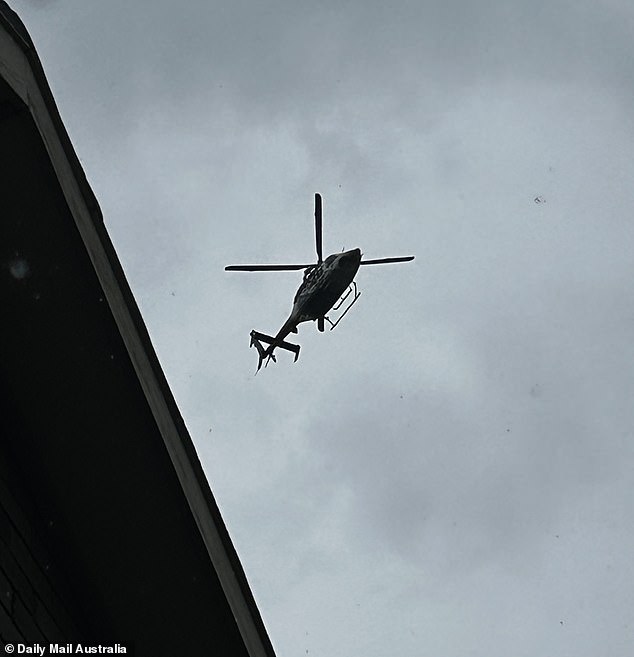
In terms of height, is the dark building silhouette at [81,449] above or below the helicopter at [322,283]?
below

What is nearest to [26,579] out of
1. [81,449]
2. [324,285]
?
[81,449]

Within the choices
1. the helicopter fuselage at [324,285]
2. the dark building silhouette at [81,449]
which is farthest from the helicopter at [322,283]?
the dark building silhouette at [81,449]

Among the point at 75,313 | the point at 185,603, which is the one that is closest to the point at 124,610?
the point at 185,603

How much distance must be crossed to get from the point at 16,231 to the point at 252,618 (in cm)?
286

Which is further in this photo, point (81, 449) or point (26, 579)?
point (81, 449)

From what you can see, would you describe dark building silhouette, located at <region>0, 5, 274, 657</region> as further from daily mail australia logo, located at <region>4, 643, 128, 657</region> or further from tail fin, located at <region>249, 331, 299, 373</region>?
tail fin, located at <region>249, 331, 299, 373</region>

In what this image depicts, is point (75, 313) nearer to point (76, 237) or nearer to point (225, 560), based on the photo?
point (76, 237)

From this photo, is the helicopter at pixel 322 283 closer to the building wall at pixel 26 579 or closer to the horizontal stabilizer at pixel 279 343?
the horizontal stabilizer at pixel 279 343

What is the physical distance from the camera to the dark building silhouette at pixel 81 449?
14.5 ft

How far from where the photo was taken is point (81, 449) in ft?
16.7

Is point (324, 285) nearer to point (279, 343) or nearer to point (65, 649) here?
point (279, 343)

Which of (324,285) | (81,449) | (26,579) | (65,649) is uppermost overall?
(324,285)

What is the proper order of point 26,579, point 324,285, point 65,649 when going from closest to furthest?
point 26,579, point 65,649, point 324,285

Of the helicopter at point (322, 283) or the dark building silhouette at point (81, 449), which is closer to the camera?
the dark building silhouette at point (81, 449)
